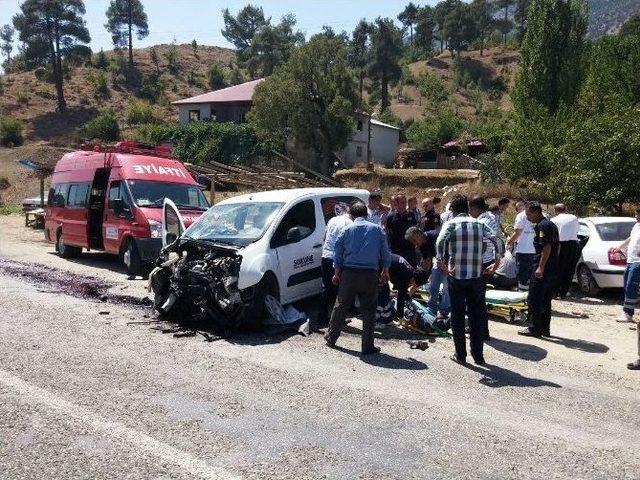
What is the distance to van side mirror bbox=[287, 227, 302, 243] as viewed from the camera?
8.52m

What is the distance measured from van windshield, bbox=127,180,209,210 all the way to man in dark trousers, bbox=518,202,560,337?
7500 mm

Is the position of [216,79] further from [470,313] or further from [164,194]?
[470,313]

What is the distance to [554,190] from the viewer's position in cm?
1944

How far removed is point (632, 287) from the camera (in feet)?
30.5

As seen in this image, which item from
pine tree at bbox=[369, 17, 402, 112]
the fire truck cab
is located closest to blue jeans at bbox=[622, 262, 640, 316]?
the fire truck cab

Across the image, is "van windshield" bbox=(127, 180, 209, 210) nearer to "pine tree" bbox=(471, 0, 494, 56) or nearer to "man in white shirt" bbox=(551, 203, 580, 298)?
"man in white shirt" bbox=(551, 203, 580, 298)

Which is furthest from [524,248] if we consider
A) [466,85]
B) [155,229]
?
[466,85]

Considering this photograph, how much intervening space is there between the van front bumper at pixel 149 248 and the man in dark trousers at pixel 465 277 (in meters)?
6.80

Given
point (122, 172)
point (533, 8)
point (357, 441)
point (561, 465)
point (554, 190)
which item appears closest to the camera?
point (561, 465)

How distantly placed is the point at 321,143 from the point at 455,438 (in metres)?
37.6

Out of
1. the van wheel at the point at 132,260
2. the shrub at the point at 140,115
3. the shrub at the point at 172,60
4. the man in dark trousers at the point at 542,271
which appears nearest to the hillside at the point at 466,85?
the shrub at the point at 140,115

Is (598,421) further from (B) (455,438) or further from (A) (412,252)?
(A) (412,252)

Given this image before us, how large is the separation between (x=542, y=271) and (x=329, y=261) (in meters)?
2.53

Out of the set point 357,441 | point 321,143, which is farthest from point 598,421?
point 321,143
